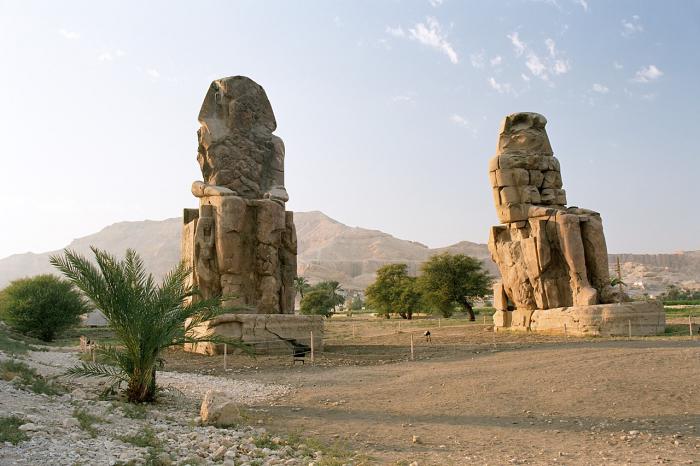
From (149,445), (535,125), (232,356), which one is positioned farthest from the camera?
(535,125)

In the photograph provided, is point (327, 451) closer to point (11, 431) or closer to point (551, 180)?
point (11, 431)

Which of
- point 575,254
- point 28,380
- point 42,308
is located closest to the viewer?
point 28,380

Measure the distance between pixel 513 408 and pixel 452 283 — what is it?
22.6 metres

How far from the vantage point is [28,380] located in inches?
232

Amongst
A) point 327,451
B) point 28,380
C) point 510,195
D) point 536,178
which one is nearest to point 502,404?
point 327,451

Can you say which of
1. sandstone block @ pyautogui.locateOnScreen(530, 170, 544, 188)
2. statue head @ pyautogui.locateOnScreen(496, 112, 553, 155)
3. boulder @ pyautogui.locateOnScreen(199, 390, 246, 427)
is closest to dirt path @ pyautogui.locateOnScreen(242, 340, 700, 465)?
boulder @ pyautogui.locateOnScreen(199, 390, 246, 427)

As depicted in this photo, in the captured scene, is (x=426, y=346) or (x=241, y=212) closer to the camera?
(x=241, y=212)

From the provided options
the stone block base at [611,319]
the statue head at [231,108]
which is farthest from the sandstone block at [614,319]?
the statue head at [231,108]

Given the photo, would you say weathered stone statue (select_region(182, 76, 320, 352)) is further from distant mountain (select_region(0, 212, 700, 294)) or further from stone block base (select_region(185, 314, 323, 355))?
distant mountain (select_region(0, 212, 700, 294))

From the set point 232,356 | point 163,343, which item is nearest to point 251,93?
point 232,356

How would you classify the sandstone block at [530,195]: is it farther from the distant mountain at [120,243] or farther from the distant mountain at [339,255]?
the distant mountain at [120,243]

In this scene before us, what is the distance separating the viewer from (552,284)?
1373cm

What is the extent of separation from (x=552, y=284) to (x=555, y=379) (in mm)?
6982

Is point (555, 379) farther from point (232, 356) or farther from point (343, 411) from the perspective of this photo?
point (232, 356)
